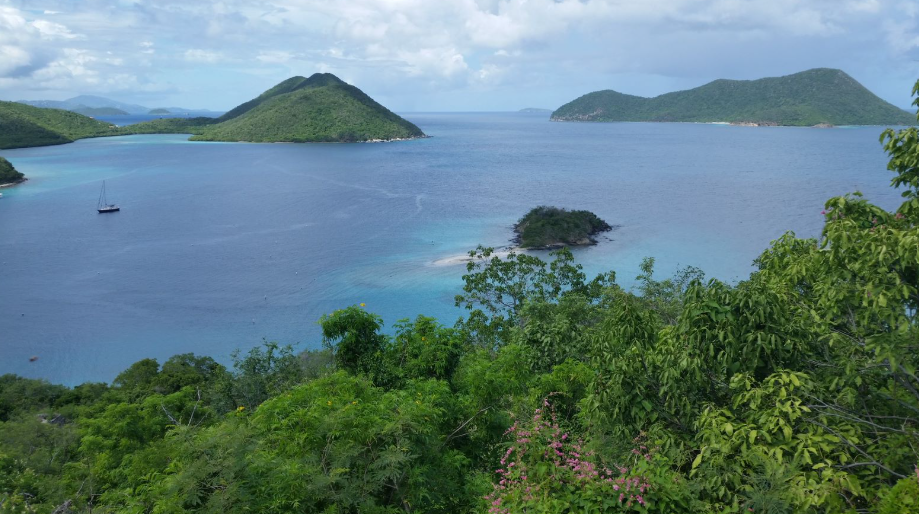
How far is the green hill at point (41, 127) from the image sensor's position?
116750mm

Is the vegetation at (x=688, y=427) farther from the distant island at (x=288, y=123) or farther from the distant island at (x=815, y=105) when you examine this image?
the distant island at (x=815, y=105)

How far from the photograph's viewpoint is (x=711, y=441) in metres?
4.97

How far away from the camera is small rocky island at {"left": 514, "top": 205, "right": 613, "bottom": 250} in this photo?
40.7 meters

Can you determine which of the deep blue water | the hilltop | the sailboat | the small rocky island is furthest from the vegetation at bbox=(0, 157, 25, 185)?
the small rocky island

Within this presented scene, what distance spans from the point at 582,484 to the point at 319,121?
13532cm

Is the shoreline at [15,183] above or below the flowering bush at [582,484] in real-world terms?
below

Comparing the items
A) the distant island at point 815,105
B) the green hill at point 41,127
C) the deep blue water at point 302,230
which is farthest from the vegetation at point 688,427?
the distant island at point 815,105

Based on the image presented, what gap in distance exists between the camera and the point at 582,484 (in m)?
5.14

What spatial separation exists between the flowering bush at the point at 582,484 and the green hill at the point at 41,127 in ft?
474

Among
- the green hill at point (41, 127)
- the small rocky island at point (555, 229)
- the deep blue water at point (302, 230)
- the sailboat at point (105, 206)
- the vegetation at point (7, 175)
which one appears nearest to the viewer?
the deep blue water at point (302, 230)

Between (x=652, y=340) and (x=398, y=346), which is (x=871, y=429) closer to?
(x=652, y=340)

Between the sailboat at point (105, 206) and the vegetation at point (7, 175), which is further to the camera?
the vegetation at point (7, 175)

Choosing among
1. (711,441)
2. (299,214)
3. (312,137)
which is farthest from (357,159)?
(711,441)

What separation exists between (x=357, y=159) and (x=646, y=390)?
91.9m
